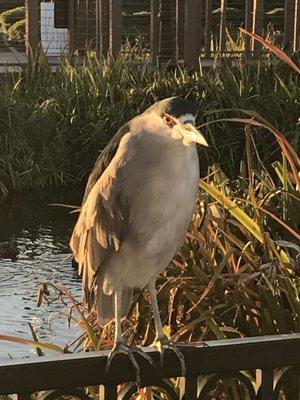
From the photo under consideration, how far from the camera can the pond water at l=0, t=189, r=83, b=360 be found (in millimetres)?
5848

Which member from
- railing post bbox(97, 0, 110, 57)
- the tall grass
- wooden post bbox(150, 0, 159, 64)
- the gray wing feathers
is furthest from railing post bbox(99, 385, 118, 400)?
railing post bbox(97, 0, 110, 57)

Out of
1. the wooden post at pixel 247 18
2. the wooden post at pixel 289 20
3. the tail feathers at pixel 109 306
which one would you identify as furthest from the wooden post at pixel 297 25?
the tail feathers at pixel 109 306

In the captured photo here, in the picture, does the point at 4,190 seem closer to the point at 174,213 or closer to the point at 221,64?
the point at 221,64

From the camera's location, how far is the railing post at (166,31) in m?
11.8

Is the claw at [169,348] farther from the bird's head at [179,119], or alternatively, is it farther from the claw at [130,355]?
the bird's head at [179,119]

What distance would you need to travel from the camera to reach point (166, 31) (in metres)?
12.0

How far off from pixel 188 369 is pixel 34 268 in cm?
536

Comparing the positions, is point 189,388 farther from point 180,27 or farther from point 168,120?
point 180,27

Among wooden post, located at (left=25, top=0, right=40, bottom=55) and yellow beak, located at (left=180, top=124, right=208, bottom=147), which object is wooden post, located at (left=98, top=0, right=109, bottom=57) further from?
yellow beak, located at (left=180, top=124, right=208, bottom=147)

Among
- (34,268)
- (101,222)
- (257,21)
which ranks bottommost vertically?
(34,268)

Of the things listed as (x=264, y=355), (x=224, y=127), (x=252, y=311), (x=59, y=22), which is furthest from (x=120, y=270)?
(x=59, y=22)

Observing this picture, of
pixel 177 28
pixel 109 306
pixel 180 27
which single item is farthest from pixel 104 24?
pixel 109 306

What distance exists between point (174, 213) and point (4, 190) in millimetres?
7192

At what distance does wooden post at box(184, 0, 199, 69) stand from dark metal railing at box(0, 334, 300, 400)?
9630 mm
